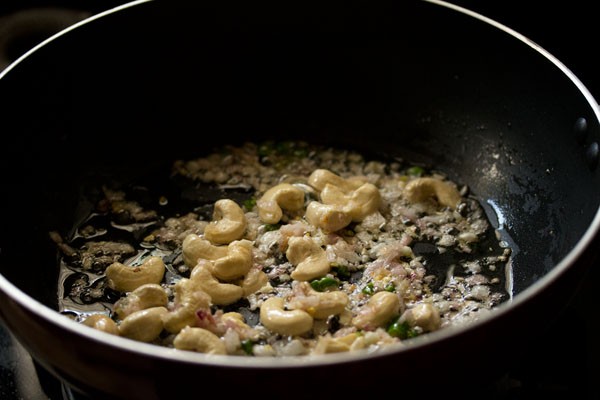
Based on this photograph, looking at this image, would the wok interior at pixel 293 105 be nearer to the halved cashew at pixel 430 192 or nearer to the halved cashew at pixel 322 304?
the halved cashew at pixel 430 192

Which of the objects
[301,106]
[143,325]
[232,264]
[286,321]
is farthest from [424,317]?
[301,106]

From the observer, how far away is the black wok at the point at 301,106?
1296mm

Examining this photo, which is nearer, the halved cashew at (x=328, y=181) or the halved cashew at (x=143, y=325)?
the halved cashew at (x=143, y=325)

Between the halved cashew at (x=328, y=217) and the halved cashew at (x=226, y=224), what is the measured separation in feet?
0.42

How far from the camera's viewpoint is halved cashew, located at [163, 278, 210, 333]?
3.66 ft

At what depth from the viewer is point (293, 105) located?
160 cm

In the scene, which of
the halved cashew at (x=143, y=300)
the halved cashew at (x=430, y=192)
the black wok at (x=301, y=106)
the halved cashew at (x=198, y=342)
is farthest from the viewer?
the halved cashew at (x=430, y=192)

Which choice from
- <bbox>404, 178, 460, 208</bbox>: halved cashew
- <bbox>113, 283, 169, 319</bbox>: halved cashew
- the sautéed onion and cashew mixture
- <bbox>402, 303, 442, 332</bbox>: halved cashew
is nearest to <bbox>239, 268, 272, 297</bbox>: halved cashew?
the sautéed onion and cashew mixture

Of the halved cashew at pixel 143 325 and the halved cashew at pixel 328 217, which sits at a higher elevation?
the halved cashew at pixel 328 217

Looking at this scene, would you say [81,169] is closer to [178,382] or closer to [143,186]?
[143,186]

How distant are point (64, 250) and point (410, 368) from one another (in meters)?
0.77

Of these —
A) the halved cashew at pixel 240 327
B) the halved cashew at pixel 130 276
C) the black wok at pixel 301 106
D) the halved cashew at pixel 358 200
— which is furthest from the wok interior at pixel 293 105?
the halved cashew at pixel 240 327

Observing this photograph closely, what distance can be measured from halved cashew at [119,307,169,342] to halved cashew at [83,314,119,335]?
1 centimetres

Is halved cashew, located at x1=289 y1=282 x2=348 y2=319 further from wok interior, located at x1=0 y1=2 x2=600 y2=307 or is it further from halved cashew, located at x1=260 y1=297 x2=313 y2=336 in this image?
wok interior, located at x1=0 y1=2 x2=600 y2=307
